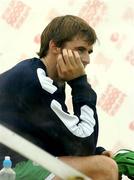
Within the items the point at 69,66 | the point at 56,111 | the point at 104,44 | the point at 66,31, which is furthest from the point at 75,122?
the point at 104,44

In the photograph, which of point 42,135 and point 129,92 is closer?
point 42,135

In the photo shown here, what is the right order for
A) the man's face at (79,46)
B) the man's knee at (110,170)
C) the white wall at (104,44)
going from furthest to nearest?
the white wall at (104,44) → the man's face at (79,46) → the man's knee at (110,170)

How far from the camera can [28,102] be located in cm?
130

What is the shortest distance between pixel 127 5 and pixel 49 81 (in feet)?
3.06

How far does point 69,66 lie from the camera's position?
1.34 m

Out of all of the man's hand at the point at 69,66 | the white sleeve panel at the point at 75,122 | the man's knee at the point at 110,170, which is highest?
the man's hand at the point at 69,66

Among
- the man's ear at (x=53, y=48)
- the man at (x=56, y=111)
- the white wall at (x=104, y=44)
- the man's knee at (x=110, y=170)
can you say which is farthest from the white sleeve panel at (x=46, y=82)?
the white wall at (x=104, y=44)

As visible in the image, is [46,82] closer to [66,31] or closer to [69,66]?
[69,66]

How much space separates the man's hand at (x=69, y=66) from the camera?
1.35m

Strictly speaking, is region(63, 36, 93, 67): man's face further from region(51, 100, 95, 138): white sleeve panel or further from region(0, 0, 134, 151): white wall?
region(0, 0, 134, 151): white wall

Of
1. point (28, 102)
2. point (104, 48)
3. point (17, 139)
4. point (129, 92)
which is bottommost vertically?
point (129, 92)

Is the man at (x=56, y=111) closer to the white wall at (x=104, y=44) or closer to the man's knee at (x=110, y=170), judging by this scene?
the man's knee at (x=110, y=170)

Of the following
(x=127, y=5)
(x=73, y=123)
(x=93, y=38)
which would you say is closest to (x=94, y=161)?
(x=73, y=123)

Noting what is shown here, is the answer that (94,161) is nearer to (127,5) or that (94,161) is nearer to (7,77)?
(7,77)
